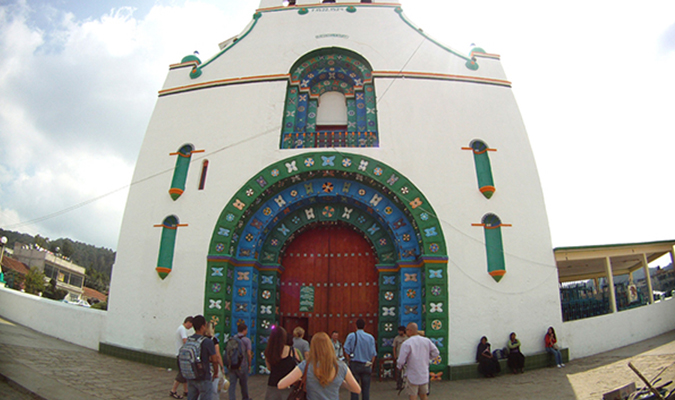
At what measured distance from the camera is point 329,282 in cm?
952

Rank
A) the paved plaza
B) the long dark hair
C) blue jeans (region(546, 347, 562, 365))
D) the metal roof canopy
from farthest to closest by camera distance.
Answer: the metal roof canopy
blue jeans (region(546, 347, 562, 365))
the paved plaza
the long dark hair

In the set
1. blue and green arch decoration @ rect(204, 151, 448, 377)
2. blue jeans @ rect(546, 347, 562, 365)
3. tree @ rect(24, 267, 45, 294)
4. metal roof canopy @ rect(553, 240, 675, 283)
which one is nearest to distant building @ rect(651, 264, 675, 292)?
metal roof canopy @ rect(553, 240, 675, 283)

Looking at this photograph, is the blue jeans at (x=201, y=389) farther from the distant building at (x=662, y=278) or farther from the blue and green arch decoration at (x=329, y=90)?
the distant building at (x=662, y=278)

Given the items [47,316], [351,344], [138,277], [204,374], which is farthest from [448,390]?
[47,316]

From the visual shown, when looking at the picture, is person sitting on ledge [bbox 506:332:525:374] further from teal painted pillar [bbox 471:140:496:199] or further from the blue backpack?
the blue backpack

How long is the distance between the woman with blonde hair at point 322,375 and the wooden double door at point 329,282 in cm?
637

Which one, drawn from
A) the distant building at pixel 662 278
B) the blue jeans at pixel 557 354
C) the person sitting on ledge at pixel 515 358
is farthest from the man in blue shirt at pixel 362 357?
the distant building at pixel 662 278

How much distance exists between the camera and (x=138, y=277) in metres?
9.16

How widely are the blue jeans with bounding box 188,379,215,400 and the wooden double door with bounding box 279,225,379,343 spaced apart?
4844mm

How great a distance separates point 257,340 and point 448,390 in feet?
14.0

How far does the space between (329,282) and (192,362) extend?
5.39 m

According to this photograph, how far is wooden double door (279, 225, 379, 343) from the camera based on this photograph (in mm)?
9273

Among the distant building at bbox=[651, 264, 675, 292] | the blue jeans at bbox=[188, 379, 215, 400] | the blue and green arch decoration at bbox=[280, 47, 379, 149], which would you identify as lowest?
the blue jeans at bbox=[188, 379, 215, 400]

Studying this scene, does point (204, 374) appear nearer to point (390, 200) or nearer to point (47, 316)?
point (390, 200)
